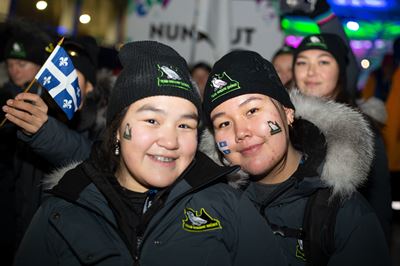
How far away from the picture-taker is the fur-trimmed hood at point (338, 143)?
96.3 inches

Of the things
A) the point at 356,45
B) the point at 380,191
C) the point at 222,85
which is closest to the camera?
the point at 222,85

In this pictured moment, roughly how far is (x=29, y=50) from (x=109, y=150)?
203 cm

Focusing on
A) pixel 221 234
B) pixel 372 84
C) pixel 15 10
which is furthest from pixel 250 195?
pixel 15 10

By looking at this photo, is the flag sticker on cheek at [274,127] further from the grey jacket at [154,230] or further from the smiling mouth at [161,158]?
the smiling mouth at [161,158]

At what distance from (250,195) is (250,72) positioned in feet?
2.55

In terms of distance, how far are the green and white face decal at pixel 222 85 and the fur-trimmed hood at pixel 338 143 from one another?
1.25ft

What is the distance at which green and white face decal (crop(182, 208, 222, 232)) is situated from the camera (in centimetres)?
228

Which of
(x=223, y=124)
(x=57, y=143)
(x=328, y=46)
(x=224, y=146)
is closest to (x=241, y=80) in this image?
(x=223, y=124)

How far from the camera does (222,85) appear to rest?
8.71 feet

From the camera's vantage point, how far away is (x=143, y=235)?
2.23m

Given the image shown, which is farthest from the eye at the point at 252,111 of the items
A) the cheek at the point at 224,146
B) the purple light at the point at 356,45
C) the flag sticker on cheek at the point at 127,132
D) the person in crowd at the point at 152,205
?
the purple light at the point at 356,45

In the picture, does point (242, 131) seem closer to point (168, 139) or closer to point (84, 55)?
point (168, 139)

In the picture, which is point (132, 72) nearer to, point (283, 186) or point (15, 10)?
point (283, 186)

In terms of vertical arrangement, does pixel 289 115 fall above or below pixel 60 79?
below
